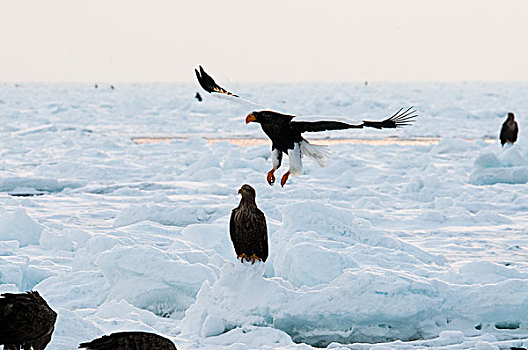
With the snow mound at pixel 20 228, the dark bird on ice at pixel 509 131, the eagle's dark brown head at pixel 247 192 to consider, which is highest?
the dark bird on ice at pixel 509 131

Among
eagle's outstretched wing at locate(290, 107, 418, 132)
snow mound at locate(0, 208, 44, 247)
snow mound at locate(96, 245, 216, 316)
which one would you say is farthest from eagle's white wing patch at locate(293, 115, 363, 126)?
snow mound at locate(0, 208, 44, 247)

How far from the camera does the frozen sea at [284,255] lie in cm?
510

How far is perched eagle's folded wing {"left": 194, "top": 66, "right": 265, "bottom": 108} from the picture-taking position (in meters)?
5.64

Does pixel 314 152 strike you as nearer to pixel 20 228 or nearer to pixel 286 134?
pixel 286 134

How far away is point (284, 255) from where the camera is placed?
6.05 meters

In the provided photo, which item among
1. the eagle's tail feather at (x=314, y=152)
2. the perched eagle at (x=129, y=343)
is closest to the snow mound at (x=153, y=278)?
the eagle's tail feather at (x=314, y=152)

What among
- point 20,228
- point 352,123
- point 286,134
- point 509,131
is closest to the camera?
point 352,123

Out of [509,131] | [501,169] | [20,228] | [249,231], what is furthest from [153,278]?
[509,131]

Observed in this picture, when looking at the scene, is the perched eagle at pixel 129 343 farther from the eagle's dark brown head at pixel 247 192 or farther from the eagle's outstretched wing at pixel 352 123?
the eagle's outstretched wing at pixel 352 123

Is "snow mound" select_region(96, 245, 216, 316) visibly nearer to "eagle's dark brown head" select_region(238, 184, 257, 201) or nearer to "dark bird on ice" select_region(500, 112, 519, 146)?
"eagle's dark brown head" select_region(238, 184, 257, 201)

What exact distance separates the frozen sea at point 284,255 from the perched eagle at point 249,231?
0.12m

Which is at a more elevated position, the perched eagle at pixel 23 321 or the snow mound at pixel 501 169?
the snow mound at pixel 501 169

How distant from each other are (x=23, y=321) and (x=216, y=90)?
312 cm

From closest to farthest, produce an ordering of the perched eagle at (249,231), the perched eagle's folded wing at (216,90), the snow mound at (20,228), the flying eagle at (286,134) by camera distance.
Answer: the perched eagle at (249,231)
the flying eagle at (286,134)
the perched eagle's folded wing at (216,90)
the snow mound at (20,228)
